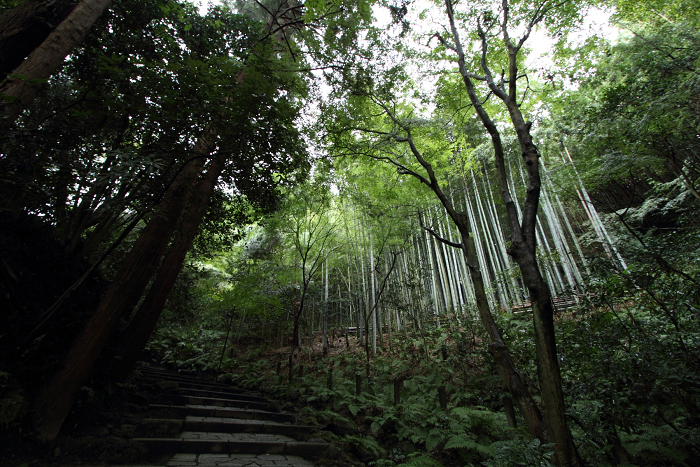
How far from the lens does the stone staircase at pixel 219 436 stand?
2643 millimetres

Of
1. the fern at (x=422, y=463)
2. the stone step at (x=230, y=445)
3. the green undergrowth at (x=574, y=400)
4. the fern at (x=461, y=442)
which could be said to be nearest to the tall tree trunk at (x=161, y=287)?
the stone step at (x=230, y=445)

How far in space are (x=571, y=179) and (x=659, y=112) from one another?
4.22 m

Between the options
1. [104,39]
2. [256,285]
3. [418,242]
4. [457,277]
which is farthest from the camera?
[418,242]

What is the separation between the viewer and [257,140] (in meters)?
3.02

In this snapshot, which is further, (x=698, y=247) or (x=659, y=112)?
(x=659, y=112)

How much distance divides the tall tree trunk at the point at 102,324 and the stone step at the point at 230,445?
2.46ft

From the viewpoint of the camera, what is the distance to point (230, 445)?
2.89 metres

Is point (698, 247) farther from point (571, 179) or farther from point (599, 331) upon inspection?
point (571, 179)

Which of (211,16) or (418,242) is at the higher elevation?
(211,16)

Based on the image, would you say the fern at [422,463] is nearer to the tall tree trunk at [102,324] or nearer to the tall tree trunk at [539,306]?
the tall tree trunk at [539,306]

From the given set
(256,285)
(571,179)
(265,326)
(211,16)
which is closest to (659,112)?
(571,179)

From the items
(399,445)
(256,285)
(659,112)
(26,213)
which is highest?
(659,112)

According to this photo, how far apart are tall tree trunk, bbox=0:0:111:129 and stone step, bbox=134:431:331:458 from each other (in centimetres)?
309

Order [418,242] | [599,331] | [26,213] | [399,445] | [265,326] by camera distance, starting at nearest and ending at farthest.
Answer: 1. [26,213]
2. [599,331]
3. [399,445]
4. [418,242]
5. [265,326]
